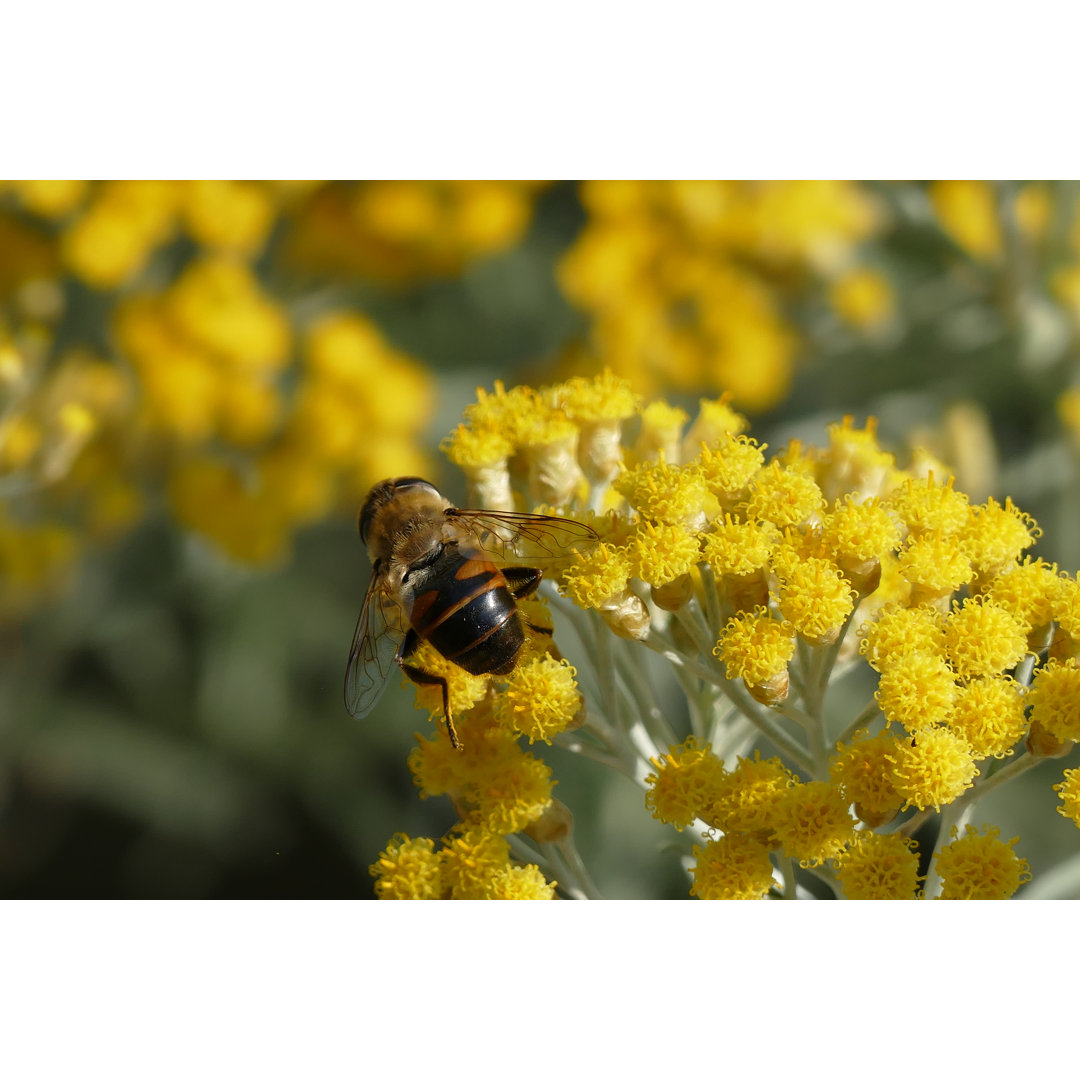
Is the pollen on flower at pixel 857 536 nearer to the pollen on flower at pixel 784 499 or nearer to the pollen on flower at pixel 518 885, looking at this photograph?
the pollen on flower at pixel 784 499

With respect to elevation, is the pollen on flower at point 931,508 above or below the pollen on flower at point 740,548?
above

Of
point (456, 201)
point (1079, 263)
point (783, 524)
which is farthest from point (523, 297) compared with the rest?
point (783, 524)

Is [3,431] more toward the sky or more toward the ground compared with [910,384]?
more toward the ground

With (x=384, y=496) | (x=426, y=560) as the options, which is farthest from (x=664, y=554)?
(x=384, y=496)

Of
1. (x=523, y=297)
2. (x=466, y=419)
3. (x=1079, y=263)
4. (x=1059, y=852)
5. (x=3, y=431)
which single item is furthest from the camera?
(x=523, y=297)

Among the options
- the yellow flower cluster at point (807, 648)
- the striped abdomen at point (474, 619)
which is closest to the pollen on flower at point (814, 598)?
the yellow flower cluster at point (807, 648)

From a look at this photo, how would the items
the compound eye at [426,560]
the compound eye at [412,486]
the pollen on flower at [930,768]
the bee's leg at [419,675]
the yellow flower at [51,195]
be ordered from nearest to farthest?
the pollen on flower at [930,768], the bee's leg at [419,675], the compound eye at [426,560], the compound eye at [412,486], the yellow flower at [51,195]

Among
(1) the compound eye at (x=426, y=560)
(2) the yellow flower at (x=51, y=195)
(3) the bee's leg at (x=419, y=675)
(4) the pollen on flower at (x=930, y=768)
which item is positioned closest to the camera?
(4) the pollen on flower at (x=930, y=768)

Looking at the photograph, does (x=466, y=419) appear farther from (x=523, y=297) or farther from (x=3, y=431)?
(x=523, y=297)
